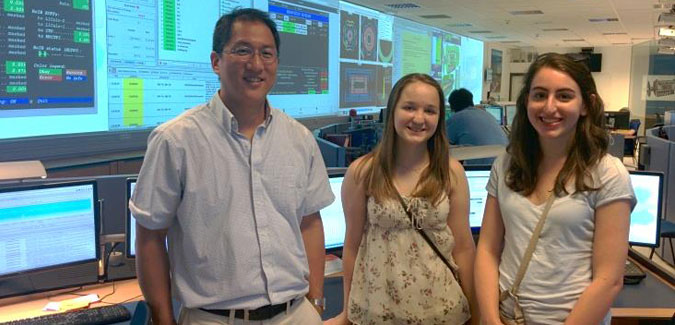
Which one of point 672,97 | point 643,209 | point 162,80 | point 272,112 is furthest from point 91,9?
point 672,97

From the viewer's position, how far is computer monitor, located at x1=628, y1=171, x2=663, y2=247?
2.42 metres

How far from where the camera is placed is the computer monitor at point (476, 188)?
2545 millimetres

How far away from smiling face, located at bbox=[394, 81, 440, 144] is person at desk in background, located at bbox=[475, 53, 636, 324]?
0.82ft

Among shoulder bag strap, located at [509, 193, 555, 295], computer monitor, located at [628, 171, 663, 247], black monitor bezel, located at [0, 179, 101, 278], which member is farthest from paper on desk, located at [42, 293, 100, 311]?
computer monitor, located at [628, 171, 663, 247]

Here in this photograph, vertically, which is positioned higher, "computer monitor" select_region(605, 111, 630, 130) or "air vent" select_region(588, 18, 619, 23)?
"air vent" select_region(588, 18, 619, 23)

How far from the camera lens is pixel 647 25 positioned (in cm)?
1062

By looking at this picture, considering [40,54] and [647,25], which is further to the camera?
[647,25]

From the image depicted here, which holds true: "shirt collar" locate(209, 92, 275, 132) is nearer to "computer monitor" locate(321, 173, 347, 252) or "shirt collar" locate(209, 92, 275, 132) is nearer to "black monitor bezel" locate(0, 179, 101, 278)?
"black monitor bezel" locate(0, 179, 101, 278)

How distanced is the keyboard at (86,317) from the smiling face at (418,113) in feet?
3.42

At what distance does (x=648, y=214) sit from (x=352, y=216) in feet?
4.64

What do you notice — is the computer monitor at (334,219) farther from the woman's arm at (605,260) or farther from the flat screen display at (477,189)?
the woman's arm at (605,260)

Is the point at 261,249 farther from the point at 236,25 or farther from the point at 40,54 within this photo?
the point at 40,54

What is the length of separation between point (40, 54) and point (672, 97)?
13289 millimetres

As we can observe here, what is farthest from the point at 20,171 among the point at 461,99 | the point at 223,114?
the point at 461,99
